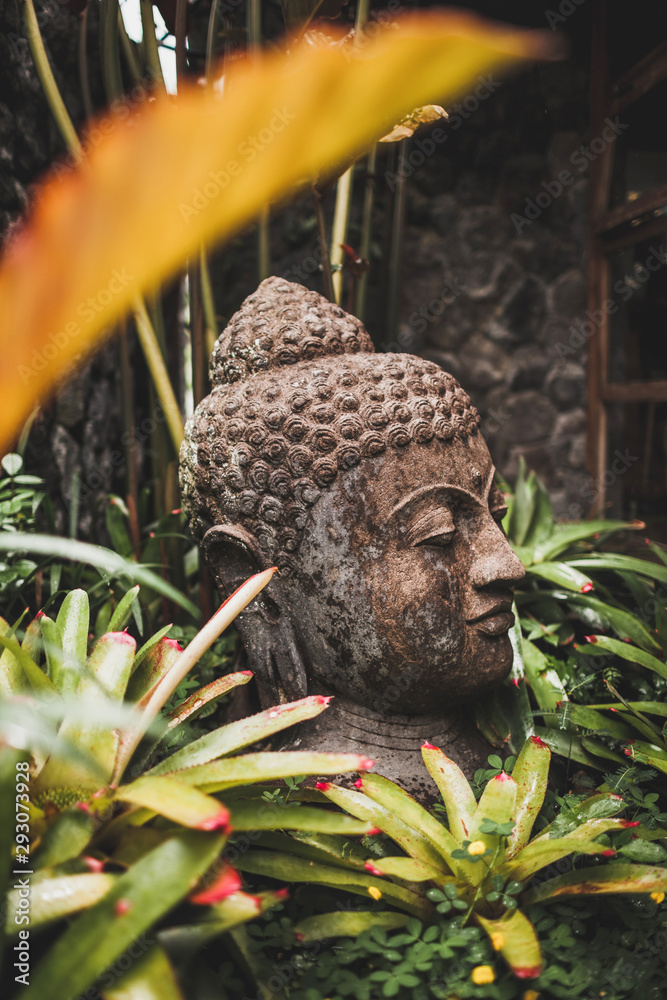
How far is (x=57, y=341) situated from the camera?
0.26 m

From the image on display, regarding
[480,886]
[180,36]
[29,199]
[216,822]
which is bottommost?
[480,886]

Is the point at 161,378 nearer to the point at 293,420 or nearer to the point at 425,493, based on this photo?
the point at 293,420

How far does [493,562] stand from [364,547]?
0.27m

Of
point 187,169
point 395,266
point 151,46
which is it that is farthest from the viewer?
point 395,266

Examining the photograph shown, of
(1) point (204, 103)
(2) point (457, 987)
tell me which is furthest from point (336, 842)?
(1) point (204, 103)

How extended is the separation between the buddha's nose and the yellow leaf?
1.11 metres

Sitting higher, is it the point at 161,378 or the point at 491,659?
the point at 161,378

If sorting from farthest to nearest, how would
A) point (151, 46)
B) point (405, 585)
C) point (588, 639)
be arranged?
1. point (151, 46)
2. point (588, 639)
3. point (405, 585)

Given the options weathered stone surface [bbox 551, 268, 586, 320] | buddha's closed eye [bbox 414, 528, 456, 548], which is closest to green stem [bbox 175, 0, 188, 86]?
buddha's closed eye [bbox 414, 528, 456, 548]

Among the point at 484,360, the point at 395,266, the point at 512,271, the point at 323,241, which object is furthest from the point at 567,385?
the point at 323,241

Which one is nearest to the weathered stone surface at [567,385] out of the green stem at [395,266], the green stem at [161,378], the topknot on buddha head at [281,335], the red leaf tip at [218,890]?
the green stem at [395,266]

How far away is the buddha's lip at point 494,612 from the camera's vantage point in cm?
129

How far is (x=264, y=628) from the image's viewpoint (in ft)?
4.43

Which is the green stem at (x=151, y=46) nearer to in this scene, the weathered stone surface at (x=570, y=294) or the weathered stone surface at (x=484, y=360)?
the weathered stone surface at (x=484, y=360)
